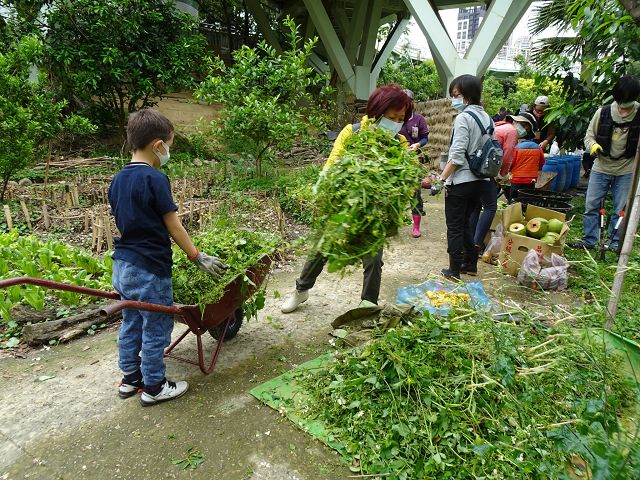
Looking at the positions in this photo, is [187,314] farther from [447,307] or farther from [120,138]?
[120,138]

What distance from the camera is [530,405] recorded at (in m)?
2.01

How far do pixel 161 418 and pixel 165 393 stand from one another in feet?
0.53

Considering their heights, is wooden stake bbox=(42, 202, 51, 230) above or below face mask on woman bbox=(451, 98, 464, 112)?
below

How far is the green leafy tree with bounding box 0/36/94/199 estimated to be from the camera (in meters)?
5.40

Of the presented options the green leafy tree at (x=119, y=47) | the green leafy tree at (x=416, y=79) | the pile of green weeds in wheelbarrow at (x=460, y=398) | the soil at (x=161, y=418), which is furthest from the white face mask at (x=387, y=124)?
the green leafy tree at (x=416, y=79)

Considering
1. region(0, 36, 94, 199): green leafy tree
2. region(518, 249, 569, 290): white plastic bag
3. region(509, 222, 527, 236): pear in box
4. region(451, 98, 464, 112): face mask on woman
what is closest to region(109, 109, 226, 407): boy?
region(451, 98, 464, 112): face mask on woman

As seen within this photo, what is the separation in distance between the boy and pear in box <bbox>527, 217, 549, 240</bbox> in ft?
11.5

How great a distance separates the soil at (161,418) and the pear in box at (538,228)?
1864mm

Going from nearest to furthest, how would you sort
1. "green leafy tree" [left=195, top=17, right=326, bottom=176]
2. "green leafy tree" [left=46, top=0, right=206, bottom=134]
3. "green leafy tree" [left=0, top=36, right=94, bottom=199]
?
"green leafy tree" [left=0, top=36, right=94, bottom=199] < "green leafy tree" [left=195, top=17, right=326, bottom=176] < "green leafy tree" [left=46, top=0, right=206, bottom=134]

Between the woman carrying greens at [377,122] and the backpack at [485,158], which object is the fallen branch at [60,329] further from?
the backpack at [485,158]

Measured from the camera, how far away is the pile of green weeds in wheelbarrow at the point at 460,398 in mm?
1834

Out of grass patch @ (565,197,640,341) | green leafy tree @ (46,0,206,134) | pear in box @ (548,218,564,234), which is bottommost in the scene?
grass patch @ (565,197,640,341)

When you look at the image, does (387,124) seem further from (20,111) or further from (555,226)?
(20,111)

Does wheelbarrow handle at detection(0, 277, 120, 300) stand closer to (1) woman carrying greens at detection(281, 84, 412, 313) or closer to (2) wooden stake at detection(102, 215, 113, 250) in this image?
(1) woman carrying greens at detection(281, 84, 412, 313)
